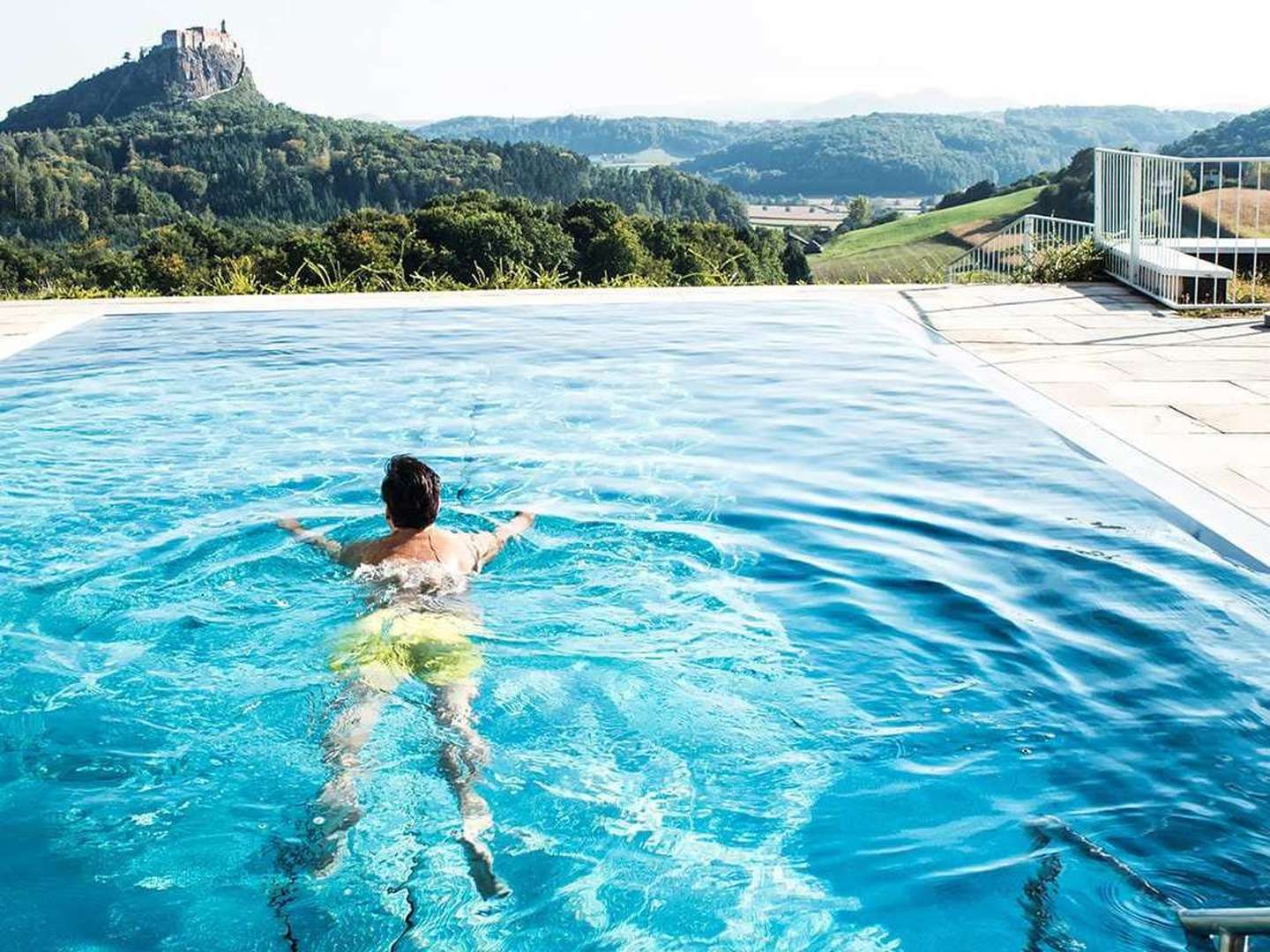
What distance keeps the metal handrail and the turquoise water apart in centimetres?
138

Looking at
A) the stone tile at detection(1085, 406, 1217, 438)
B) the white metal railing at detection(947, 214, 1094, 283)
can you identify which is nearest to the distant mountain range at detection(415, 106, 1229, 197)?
the white metal railing at detection(947, 214, 1094, 283)

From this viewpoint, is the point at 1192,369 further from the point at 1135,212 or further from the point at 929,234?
the point at 929,234

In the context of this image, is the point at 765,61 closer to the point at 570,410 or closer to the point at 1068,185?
the point at 1068,185

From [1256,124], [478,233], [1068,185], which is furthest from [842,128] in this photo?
[478,233]

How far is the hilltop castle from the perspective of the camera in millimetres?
78000

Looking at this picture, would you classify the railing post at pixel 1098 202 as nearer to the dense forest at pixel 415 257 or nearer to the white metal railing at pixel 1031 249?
the white metal railing at pixel 1031 249

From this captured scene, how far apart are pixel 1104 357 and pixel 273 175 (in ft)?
154

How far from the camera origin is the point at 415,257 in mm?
14797

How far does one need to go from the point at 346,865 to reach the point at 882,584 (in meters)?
2.47

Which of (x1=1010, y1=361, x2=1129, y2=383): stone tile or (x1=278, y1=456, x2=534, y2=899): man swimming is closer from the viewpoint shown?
(x1=278, y1=456, x2=534, y2=899): man swimming

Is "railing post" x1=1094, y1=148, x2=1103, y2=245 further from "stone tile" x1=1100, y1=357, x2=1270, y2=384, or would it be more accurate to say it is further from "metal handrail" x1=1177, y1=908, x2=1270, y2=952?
"metal handrail" x1=1177, y1=908, x2=1270, y2=952

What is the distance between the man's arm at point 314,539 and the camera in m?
5.22

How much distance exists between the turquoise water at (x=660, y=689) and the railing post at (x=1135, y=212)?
4061 millimetres

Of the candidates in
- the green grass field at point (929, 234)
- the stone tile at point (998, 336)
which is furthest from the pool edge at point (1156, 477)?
the green grass field at point (929, 234)
